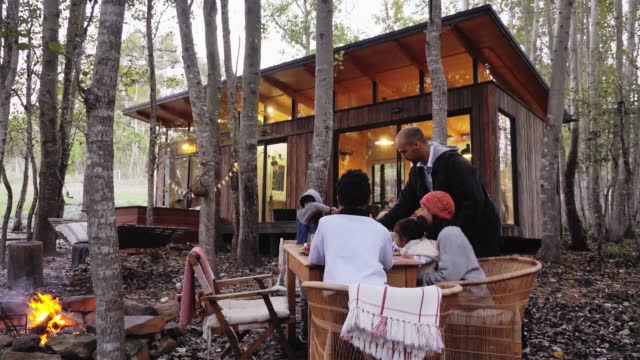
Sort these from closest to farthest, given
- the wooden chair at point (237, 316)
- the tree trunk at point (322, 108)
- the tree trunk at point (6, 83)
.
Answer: the wooden chair at point (237, 316), the tree trunk at point (6, 83), the tree trunk at point (322, 108)

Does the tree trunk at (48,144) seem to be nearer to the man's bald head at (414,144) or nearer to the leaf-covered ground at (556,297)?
the leaf-covered ground at (556,297)

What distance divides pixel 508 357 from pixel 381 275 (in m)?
0.75

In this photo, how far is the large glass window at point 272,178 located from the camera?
13453mm

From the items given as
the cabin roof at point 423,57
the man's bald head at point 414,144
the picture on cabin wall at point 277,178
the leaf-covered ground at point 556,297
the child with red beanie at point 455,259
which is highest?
the cabin roof at point 423,57

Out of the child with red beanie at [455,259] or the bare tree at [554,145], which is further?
the bare tree at [554,145]

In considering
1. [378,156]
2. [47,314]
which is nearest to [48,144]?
[47,314]

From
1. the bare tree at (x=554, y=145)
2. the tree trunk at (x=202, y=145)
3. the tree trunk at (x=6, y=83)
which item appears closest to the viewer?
the tree trunk at (x=6, y=83)

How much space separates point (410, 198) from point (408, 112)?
731cm

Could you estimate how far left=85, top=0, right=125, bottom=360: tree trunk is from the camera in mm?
Answer: 2930

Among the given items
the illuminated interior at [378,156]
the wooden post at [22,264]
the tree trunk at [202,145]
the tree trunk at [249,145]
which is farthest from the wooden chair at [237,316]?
the illuminated interior at [378,156]

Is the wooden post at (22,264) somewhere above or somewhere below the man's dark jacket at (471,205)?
below

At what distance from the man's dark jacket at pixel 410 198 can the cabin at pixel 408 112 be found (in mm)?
6137

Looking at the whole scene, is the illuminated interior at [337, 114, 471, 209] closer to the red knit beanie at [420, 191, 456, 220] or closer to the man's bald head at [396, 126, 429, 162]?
the man's bald head at [396, 126, 429, 162]

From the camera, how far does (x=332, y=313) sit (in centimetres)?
206
